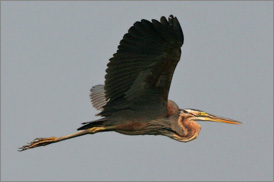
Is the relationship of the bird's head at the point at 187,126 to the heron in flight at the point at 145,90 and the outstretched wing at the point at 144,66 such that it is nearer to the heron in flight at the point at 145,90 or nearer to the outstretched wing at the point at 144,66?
the heron in flight at the point at 145,90

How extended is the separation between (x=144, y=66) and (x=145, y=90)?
0.48 m

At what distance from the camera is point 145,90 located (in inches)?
368

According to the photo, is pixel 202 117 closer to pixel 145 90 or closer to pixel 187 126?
pixel 187 126

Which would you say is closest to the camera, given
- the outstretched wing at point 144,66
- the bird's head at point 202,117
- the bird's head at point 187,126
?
the outstretched wing at point 144,66

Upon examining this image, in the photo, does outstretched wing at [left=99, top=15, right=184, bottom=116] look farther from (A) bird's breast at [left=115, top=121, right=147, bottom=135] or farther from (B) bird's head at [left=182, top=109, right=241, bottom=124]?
(B) bird's head at [left=182, top=109, right=241, bottom=124]

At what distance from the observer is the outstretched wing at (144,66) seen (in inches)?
339

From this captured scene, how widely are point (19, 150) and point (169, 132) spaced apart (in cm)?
235

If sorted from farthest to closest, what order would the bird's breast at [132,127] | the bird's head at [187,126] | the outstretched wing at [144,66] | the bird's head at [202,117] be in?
the bird's head at [202,117] < the bird's head at [187,126] < the bird's breast at [132,127] < the outstretched wing at [144,66]

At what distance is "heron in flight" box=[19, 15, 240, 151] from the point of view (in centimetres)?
866

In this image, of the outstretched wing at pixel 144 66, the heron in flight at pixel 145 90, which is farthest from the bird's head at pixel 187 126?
the outstretched wing at pixel 144 66

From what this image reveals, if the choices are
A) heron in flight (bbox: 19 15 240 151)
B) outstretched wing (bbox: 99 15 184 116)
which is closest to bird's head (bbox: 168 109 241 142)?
heron in flight (bbox: 19 15 240 151)

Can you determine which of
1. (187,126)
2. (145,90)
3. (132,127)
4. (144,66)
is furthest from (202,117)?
(144,66)

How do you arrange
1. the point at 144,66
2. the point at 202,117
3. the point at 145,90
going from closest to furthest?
the point at 144,66 < the point at 145,90 < the point at 202,117

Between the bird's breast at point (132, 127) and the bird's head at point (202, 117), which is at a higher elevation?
the bird's head at point (202, 117)
